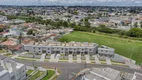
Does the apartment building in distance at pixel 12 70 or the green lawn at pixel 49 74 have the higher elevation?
the apartment building in distance at pixel 12 70

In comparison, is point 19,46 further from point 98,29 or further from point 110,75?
point 98,29

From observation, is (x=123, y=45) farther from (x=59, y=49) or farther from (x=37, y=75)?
(x=37, y=75)

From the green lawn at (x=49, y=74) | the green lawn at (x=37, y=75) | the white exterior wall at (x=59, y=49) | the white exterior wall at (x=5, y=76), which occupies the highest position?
the white exterior wall at (x=5, y=76)

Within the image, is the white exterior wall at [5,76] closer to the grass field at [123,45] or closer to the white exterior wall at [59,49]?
the white exterior wall at [59,49]

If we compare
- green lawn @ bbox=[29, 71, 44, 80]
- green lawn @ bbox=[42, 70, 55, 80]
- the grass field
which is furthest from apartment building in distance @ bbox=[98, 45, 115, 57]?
green lawn @ bbox=[29, 71, 44, 80]

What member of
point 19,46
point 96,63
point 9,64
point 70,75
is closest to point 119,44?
point 96,63

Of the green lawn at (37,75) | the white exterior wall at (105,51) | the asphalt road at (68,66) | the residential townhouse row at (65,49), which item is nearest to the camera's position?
the green lawn at (37,75)

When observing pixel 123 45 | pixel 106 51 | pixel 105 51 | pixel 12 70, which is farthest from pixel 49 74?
pixel 123 45

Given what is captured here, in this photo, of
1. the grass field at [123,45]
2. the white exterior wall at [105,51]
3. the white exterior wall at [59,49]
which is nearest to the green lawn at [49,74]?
the white exterior wall at [59,49]
